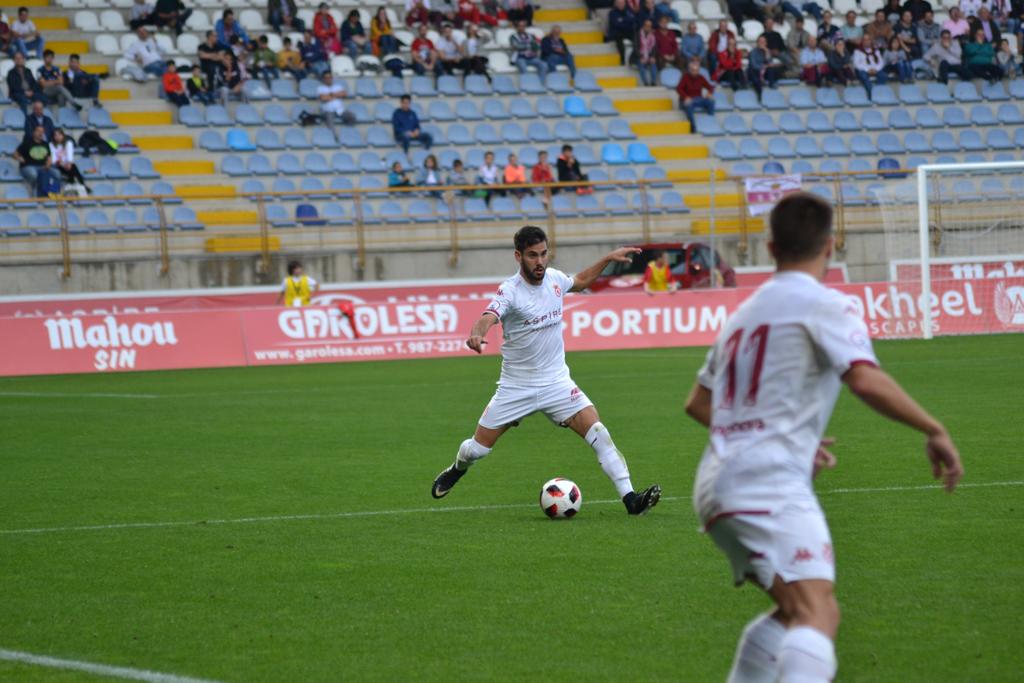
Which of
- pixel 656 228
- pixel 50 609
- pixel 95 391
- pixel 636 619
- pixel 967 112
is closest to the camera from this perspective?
pixel 636 619

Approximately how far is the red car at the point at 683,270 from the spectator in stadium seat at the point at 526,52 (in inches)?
294

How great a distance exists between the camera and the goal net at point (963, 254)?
27906 millimetres

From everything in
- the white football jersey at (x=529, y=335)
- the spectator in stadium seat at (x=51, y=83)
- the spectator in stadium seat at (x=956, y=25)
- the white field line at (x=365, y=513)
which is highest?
the spectator in stadium seat at (x=956, y=25)

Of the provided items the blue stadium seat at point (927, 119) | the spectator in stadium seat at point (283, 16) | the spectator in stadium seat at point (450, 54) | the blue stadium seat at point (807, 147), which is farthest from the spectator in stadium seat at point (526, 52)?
the blue stadium seat at point (927, 119)

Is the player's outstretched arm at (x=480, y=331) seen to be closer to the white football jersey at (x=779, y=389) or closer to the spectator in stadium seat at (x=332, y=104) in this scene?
the white football jersey at (x=779, y=389)

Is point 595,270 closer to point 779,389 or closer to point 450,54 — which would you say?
point 779,389

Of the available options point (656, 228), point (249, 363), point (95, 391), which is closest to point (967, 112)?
point (656, 228)

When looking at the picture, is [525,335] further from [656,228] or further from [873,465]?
[656,228]

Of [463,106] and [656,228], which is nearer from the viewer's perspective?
[656,228]

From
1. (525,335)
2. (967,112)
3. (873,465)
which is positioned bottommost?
(873,465)

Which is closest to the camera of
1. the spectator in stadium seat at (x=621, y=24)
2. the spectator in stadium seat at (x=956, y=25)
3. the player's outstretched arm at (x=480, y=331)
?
the player's outstretched arm at (x=480, y=331)

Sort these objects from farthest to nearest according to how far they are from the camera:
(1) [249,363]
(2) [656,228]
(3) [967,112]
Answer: (3) [967,112] < (2) [656,228] < (1) [249,363]

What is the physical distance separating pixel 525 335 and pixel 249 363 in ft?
55.7

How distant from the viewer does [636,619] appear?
7051mm
